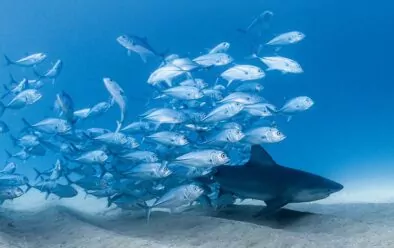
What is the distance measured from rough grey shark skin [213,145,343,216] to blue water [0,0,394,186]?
4205cm

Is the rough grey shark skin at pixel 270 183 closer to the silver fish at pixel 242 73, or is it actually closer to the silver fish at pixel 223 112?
the silver fish at pixel 223 112

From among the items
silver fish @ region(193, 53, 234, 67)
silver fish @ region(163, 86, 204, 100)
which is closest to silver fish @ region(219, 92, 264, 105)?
silver fish @ region(163, 86, 204, 100)

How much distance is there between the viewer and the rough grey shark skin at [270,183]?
21.3ft

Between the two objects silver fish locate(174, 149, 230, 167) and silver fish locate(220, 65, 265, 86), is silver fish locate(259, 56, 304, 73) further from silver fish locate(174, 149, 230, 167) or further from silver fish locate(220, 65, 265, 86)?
silver fish locate(174, 149, 230, 167)

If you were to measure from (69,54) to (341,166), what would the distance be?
45.0 metres

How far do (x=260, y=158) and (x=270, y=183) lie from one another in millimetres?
441

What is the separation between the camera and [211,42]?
2354 inches

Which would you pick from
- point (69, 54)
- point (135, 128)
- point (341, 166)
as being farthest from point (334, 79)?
point (135, 128)

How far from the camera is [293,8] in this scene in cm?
6550

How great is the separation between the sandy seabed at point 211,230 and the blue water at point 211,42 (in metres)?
41.7

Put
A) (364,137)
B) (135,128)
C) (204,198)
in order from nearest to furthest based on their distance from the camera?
(204,198) < (135,128) < (364,137)

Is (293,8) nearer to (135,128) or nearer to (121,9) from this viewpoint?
(121,9)

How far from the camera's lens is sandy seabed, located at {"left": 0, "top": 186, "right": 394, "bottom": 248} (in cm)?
518

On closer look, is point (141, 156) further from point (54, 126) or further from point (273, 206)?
point (273, 206)
